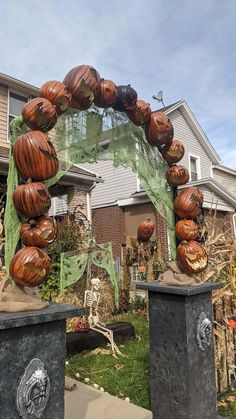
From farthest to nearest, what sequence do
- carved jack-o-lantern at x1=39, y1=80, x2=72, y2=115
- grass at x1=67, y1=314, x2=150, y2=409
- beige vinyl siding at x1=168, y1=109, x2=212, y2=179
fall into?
beige vinyl siding at x1=168, y1=109, x2=212, y2=179
grass at x1=67, y1=314, x2=150, y2=409
carved jack-o-lantern at x1=39, y1=80, x2=72, y2=115

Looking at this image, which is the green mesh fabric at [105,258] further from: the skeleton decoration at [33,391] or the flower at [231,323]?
the skeleton decoration at [33,391]

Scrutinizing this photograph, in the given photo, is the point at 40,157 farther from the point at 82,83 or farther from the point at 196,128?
the point at 196,128

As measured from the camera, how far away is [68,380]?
3.00m

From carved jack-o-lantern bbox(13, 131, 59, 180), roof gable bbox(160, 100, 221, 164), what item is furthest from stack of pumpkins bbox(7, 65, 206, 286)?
roof gable bbox(160, 100, 221, 164)

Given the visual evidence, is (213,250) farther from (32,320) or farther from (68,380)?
(32,320)

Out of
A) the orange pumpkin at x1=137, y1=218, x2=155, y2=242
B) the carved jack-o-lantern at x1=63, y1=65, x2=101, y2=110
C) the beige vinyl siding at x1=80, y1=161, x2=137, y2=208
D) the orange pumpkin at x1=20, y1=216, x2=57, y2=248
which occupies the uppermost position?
the beige vinyl siding at x1=80, y1=161, x2=137, y2=208

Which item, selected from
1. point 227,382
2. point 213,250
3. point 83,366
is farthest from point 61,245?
point 227,382

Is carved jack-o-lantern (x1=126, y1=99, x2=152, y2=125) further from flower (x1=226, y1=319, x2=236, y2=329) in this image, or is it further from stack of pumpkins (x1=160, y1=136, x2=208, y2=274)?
flower (x1=226, y1=319, x2=236, y2=329)

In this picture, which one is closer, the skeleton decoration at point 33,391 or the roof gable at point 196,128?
the skeleton decoration at point 33,391

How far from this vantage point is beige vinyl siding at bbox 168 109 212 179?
14781 mm

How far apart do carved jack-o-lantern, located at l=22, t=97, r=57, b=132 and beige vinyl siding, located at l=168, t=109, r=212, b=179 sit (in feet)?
42.7

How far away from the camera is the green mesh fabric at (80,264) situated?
5.27 meters

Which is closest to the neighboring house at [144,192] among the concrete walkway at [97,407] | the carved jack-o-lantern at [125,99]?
the concrete walkway at [97,407]

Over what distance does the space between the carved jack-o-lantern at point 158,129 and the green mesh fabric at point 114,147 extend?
5.3 inches
